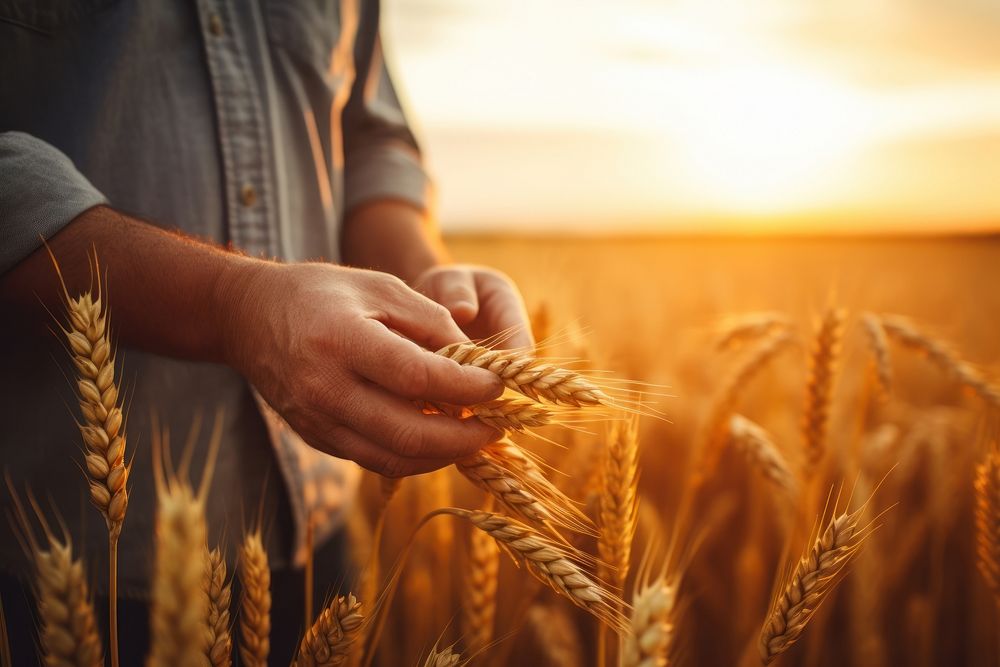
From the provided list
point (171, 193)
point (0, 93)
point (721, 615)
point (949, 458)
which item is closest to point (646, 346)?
point (949, 458)

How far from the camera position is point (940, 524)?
1.99 metres

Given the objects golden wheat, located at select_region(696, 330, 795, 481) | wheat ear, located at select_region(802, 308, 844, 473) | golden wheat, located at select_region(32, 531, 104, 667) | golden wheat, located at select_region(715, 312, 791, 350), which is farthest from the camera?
golden wheat, located at select_region(715, 312, 791, 350)

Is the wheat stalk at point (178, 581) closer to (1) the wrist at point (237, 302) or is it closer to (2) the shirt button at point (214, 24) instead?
(1) the wrist at point (237, 302)

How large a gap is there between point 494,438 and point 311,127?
44.7 inches

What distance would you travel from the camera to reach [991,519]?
1.18 metres

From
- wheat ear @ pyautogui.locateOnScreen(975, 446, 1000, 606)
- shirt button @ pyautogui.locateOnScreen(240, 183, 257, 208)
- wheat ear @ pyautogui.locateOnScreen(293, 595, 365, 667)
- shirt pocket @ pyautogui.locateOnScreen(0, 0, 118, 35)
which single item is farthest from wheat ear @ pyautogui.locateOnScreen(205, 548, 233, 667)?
wheat ear @ pyautogui.locateOnScreen(975, 446, 1000, 606)

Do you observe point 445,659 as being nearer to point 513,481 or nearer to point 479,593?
point 513,481

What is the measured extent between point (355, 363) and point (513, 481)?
30 centimetres

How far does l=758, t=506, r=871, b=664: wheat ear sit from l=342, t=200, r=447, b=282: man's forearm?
1.08 metres

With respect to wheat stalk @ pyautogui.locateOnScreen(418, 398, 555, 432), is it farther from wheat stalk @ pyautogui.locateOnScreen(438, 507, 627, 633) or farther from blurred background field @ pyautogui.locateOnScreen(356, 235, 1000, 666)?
blurred background field @ pyautogui.locateOnScreen(356, 235, 1000, 666)

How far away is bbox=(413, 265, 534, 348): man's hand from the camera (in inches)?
44.9

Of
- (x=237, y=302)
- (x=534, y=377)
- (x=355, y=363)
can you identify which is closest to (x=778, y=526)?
(x=534, y=377)

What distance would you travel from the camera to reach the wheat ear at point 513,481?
883mm

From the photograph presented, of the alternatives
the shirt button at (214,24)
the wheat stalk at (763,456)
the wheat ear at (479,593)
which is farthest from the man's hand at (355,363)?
the wheat stalk at (763,456)
